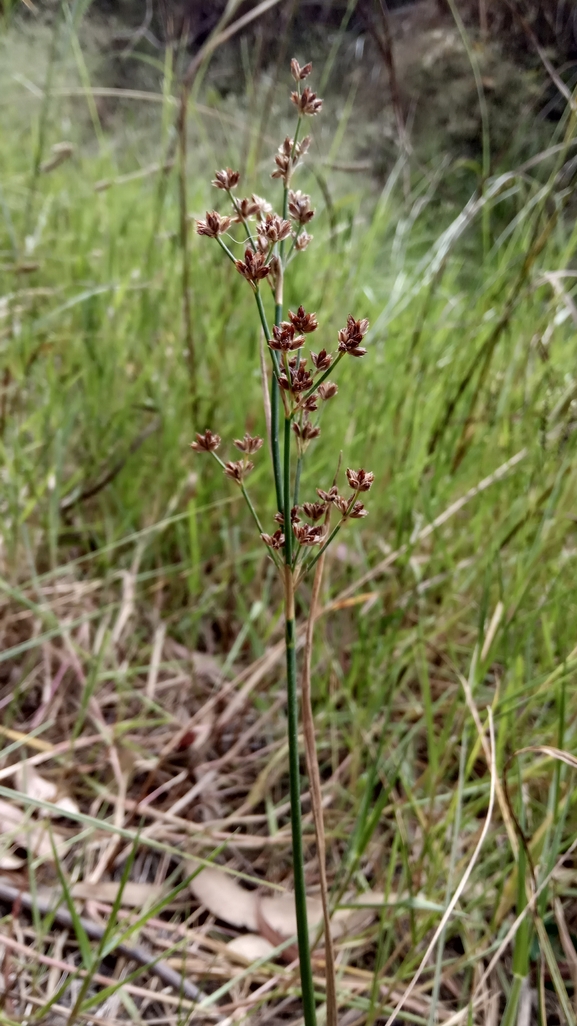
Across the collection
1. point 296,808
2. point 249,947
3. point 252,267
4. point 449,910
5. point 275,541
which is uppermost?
point 252,267

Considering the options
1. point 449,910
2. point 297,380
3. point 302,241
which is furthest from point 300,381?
point 449,910

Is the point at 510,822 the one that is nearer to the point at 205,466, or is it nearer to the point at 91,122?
the point at 205,466

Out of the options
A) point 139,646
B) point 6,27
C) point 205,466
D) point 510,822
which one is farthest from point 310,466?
point 6,27

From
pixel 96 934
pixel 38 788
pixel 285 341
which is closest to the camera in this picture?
pixel 285 341

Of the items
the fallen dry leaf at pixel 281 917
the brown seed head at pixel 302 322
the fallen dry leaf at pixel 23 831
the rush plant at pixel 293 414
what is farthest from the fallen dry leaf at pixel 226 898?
the brown seed head at pixel 302 322

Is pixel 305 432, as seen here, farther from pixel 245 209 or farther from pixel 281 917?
pixel 281 917

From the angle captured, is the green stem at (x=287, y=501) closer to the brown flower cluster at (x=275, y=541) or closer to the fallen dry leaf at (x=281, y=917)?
the brown flower cluster at (x=275, y=541)
